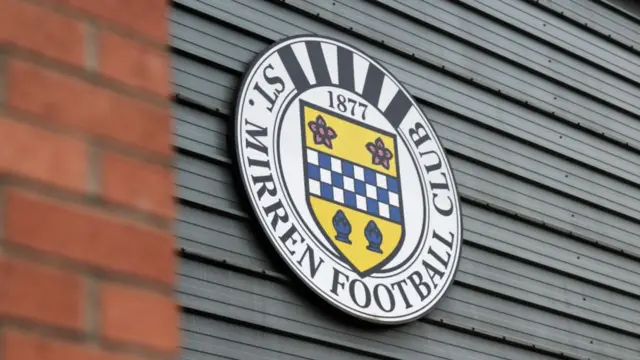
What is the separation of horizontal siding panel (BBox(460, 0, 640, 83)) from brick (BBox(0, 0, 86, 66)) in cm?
419

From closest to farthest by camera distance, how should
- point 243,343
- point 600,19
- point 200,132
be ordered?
point 243,343 → point 200,132 → point 600,19

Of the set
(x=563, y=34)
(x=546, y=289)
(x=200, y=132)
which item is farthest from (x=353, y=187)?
(x=563, y=34)

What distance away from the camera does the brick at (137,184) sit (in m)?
1.24

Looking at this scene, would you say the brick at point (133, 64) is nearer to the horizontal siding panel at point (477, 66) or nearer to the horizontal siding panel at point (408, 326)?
the horizontal siding panel at point (408, 326)

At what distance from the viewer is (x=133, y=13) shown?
1.36m

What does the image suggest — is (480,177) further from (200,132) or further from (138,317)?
(138,317)

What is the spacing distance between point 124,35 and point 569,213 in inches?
166

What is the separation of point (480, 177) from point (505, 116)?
39 cm

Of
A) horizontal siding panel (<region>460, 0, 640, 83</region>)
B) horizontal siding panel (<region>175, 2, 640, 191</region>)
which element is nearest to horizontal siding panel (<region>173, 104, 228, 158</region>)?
horizontal siding panel (<region>175, 2, 640, 191</region>)

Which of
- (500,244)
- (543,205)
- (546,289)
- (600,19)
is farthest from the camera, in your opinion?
(600,19)

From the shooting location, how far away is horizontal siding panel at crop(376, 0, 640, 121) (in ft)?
16.9

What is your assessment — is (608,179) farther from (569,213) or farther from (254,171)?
(254,171)

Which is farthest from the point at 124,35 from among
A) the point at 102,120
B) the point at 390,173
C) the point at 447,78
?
the point at 447,78

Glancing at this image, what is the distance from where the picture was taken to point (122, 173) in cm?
125
